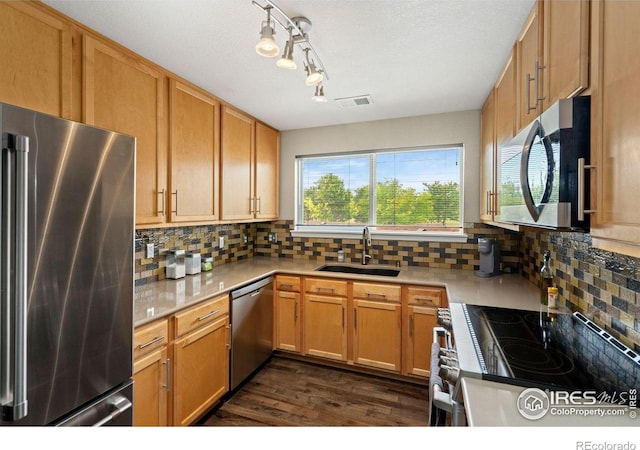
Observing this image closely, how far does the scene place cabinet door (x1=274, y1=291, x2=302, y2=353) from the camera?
2.69 m

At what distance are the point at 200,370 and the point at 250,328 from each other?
54 centimetres

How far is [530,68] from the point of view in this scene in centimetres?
138

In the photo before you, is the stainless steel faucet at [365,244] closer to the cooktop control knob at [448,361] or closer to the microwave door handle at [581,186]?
the cooktop control knob at [448,361]

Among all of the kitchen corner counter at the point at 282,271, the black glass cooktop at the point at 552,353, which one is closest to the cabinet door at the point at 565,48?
the black glass cooktop at the point at 552,353

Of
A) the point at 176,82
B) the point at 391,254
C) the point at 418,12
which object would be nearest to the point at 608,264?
the point at 418,12

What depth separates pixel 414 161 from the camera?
2.94 meters

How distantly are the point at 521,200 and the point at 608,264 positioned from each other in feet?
1.56

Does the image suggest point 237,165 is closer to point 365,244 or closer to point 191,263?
point 191,263

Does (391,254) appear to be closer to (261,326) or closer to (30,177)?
(261,326)

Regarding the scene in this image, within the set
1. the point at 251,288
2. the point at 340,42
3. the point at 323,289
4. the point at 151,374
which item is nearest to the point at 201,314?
the point at 151,374

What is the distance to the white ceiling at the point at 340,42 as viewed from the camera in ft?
4.42

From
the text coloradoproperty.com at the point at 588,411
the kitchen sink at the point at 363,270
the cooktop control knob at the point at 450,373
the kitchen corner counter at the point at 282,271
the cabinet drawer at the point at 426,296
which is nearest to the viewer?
the text coloradoproperty.com at the point at 588,411

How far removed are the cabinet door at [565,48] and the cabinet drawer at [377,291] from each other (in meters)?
1.61
